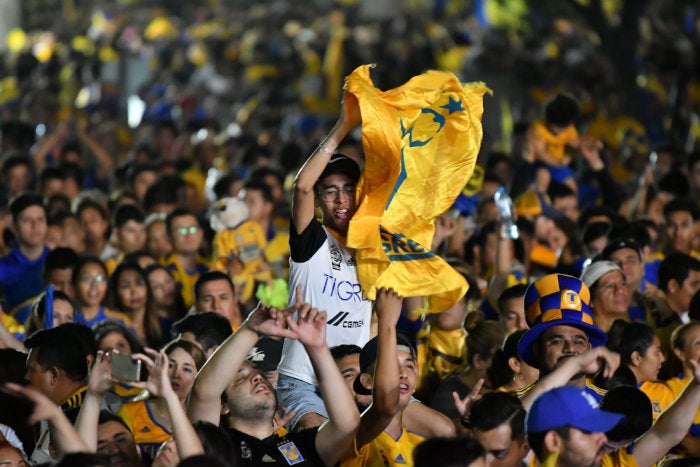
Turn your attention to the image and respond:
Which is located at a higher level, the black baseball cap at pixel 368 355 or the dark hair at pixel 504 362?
the black baseball cap at pixel 368 355

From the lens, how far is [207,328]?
8.46 metres

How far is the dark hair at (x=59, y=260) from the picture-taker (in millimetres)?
10719

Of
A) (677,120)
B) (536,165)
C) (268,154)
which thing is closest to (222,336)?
(536,165)

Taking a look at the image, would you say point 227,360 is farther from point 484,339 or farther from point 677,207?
point 677,207

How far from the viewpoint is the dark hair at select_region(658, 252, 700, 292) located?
10258 mm

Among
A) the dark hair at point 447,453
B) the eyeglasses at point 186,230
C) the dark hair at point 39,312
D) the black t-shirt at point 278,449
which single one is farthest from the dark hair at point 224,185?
the dark hair at point 447,453

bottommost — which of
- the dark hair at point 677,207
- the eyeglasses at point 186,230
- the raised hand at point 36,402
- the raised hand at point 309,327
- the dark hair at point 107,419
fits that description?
the dark hair at point 677,207

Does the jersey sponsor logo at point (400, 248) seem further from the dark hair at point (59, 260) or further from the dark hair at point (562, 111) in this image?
the dark hair at point (562, 111)

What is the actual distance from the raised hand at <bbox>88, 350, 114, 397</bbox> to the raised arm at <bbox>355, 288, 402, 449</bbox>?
1173mm

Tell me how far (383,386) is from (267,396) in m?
0.62

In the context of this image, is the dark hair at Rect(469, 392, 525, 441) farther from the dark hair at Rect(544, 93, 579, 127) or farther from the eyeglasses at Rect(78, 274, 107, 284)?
the dark hair at Rect(544, 93, 579, 127)

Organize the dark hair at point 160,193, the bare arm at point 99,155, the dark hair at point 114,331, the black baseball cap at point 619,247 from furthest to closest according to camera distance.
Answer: the bare arm at point 99,155 < the dark hair at point 160,193 < the black baseball cap at point 619,247 < the dark hair at point 114,331

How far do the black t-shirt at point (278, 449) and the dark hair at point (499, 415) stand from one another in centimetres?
76

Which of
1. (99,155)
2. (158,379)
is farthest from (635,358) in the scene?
(99,155)
